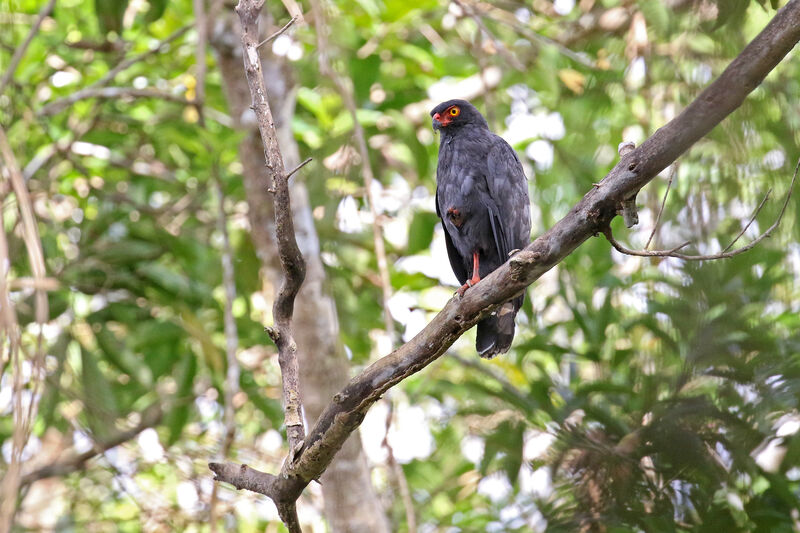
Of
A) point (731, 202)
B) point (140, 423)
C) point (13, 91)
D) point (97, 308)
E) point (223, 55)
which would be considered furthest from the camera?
point (140, 423)

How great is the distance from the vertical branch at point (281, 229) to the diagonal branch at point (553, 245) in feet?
0.29

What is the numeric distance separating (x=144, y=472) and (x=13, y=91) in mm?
3169

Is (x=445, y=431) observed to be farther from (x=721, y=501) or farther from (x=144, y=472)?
(x=721, y=501)

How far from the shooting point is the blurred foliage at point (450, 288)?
2660 millimetres

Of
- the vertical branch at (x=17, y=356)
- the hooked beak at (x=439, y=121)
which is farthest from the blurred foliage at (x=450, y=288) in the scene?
the vertical branch at (x=17, y=356)

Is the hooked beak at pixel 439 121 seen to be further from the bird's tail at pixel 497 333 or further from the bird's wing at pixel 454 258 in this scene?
the bird's tail at pixel 497 333

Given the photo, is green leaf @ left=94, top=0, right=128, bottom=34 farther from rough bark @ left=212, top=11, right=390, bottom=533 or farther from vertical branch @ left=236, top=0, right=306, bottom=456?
vertical branch @ left=236, top=0, right=306, bottom=456

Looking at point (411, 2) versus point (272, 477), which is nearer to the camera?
point (272, 477)

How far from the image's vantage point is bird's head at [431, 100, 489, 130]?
4.83m

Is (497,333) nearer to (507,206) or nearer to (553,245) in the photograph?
(507,206)

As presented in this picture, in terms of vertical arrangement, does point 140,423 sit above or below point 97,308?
below

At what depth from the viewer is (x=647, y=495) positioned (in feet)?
9.50

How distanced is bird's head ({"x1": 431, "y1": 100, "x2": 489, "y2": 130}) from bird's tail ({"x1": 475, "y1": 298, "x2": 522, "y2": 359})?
1.32m

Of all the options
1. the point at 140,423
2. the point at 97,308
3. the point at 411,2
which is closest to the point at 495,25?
the point at 411,2
